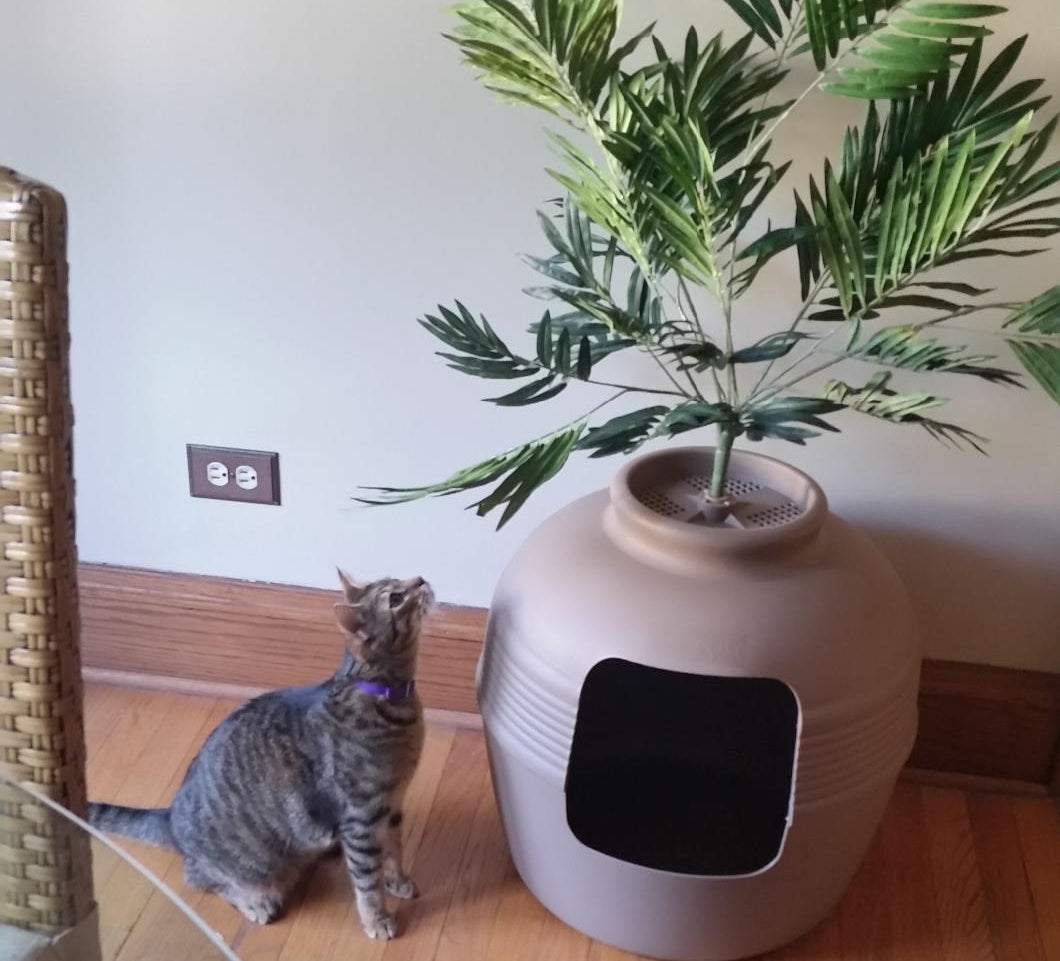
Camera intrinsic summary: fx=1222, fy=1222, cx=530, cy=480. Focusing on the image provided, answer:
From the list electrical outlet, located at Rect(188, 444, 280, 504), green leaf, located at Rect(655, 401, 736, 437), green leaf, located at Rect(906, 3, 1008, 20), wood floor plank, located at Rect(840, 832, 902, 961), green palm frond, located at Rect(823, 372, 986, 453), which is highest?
green leaf, located at Rect(906, 3, 1008, 20)

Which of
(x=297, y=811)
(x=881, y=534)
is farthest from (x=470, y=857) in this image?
(x=881, y=534)

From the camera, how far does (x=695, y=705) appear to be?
1.62m

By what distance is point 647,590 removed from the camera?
1.36m

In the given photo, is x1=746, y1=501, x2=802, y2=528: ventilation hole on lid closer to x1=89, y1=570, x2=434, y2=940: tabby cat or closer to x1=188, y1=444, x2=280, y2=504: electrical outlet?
x1=89, y1=570, x2=434, y2=940: tabby cat

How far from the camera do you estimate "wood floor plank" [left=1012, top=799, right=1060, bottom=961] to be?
1.62 meters

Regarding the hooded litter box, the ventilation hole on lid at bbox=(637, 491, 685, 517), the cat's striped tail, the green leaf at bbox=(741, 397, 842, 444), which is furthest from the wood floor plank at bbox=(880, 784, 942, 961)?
the cat's striped tail

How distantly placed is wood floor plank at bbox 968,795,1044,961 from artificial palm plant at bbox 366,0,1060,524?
0.73 meters

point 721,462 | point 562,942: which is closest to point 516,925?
point 562,942

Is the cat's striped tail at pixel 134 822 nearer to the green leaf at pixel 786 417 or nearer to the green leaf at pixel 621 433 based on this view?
the green leaf at pixel 621 433

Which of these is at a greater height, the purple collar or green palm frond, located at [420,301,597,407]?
green palm frond, located at [420,301,597,407]

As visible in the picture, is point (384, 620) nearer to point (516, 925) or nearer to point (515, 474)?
point (515, 474)

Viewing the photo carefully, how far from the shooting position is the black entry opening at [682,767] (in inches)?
59.6

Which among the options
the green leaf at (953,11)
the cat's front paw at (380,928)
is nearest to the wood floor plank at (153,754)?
the cat's front paw at (380,928)

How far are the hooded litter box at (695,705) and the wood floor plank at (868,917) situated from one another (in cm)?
6
